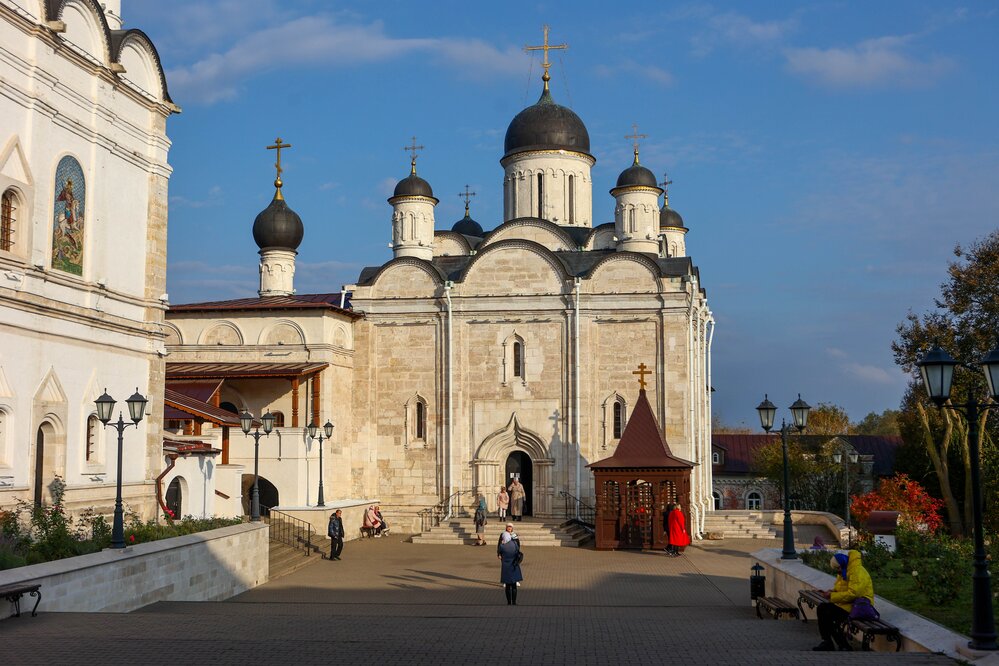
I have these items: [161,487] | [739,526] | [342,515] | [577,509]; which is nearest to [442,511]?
[342,515]

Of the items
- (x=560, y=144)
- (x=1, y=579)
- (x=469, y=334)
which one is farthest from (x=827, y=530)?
(x=1, y=579)

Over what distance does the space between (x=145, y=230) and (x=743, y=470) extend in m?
37.3

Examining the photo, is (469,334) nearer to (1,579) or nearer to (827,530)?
(827,530)

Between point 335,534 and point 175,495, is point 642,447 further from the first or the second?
point 175,495

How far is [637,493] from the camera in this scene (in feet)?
87.8

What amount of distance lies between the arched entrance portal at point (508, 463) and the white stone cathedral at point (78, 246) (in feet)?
38.6

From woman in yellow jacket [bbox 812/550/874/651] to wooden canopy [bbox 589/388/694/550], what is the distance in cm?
1610

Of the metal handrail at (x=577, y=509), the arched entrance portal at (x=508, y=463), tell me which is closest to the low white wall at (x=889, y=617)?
the metal handrail at (x=577, y=509)

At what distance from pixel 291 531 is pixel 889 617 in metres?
17.9

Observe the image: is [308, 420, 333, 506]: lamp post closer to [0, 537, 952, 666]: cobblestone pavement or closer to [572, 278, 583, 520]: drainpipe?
[572, 278, 583, 520]: drainpipe

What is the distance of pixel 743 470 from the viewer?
170ft

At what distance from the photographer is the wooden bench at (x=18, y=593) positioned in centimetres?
1066

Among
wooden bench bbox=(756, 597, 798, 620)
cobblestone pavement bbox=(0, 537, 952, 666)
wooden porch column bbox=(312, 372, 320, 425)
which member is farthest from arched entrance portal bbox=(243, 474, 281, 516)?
wooden bench bbox=(756, 597, 798, 620)

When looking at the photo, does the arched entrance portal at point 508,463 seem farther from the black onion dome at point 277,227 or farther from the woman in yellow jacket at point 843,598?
the woman in yellow jacket at point 843,598
